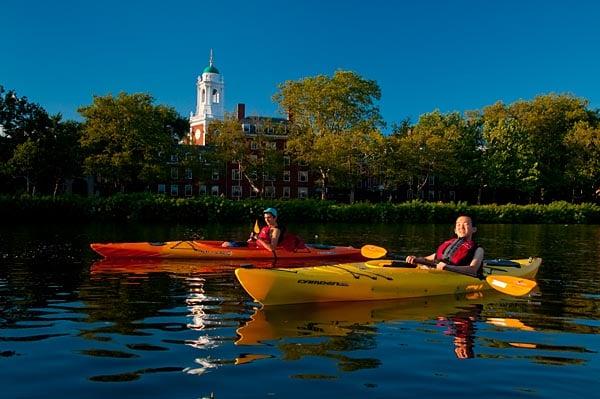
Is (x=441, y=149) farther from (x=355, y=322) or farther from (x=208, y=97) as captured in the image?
(x=355, y=322)

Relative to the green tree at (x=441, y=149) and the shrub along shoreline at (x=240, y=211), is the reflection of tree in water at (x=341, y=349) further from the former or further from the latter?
the green tree at (x=441, y=149)

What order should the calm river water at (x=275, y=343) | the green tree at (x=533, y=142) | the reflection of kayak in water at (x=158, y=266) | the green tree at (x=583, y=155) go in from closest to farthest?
the calm river water at (x=275, y=343), the reflection of kayak in water at (x=158, y=266), the green tree at (x=583, y=155), the green tree at (x=533, y=142)

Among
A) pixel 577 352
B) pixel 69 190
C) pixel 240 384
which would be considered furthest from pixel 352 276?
pixel 69 190

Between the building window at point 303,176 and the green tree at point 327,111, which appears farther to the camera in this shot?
the building window at point 303,176

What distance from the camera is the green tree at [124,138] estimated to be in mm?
52719

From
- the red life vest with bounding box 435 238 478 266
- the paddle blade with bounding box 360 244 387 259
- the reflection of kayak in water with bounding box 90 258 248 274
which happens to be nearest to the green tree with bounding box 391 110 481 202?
the reflection of kayak in water with bounding box 90 258 248 274

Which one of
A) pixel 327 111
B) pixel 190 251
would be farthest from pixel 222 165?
pixel 190 251

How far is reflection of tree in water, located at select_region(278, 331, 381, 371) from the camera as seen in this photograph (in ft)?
23.8

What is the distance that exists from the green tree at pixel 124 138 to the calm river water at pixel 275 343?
4012cm

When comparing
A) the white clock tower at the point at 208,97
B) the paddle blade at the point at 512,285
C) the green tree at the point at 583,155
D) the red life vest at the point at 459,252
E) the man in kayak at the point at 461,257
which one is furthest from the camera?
the white clock tower at the point at 208,97

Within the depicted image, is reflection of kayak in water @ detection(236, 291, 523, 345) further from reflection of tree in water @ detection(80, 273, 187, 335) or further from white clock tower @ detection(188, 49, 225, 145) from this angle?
white clock tower @ detection(188, 49, 225, 145)

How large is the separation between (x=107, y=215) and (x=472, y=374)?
4116cm

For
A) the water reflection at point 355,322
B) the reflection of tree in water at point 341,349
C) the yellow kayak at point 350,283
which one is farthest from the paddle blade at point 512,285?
the reflection of tree in water at point 341,349

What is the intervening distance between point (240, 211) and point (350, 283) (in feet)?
120
